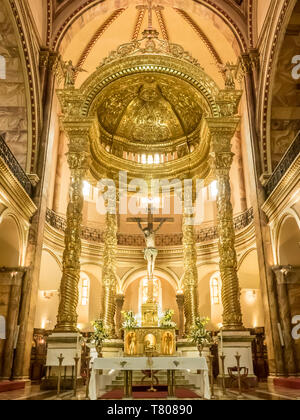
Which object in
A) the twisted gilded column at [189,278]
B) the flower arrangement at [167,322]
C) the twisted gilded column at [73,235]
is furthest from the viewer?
the twisted gilded column at [189,278]

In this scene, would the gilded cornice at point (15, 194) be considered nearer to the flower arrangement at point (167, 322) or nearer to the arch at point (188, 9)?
the flower arrangement at point (167, 322)

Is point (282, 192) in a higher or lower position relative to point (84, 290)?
higher

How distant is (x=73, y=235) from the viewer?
11.5 metres

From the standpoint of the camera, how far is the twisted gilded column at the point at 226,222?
10.7 metres

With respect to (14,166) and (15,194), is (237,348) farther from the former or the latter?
(14,166)

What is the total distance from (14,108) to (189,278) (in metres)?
8.86

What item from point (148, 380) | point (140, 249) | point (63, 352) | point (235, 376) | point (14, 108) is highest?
point (14, 108)

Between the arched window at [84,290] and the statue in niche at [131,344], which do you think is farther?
the arched window at [84,290]

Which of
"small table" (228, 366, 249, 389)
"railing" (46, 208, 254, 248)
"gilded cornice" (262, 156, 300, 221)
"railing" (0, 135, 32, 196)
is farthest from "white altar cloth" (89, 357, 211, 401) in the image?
"railing" (46, 208, 254, 248)

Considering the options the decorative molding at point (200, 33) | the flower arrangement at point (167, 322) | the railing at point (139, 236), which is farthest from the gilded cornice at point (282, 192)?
the decorative molding at point (200, 33)

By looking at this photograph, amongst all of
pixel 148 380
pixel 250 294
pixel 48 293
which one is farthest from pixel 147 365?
pixel 250 294

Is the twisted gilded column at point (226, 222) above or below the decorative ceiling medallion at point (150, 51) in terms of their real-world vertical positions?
below

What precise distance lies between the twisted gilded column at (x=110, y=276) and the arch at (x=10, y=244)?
12.1ft
